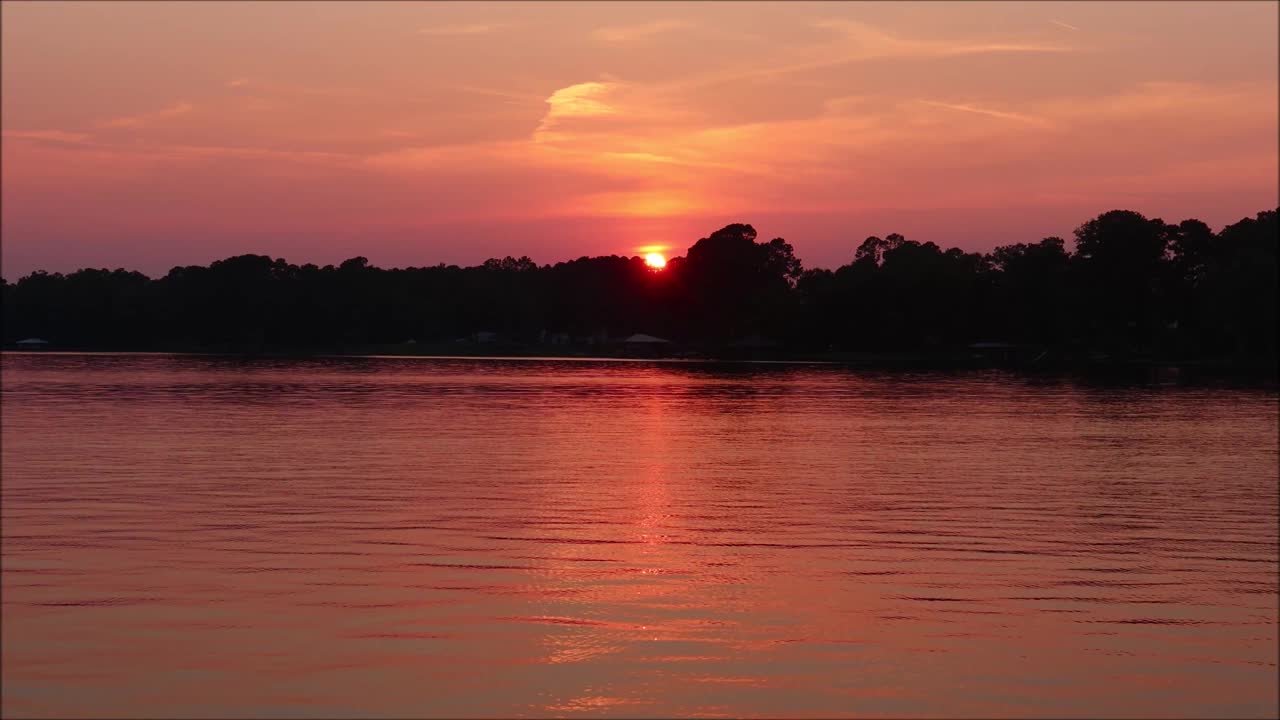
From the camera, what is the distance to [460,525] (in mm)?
26156

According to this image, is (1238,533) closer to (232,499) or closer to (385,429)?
(232,499)

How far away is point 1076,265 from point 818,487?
149 meters

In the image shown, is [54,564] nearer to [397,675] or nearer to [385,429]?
[397,675]

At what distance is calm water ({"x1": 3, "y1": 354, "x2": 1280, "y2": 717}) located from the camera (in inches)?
Result: 565

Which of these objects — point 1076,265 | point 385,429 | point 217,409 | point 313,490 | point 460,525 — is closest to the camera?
point 460,525

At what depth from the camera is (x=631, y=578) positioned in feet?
66.8

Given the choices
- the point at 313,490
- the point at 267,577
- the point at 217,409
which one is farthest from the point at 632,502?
the point at 217,409

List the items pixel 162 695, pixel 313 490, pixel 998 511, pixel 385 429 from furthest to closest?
pixel 385 429 < pixel 313 490 < pixel 998 511 < pixel 162 695

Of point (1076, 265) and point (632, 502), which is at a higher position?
point (1076, 265)

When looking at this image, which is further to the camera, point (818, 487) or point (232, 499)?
point (818, 487)

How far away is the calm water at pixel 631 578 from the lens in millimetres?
14344

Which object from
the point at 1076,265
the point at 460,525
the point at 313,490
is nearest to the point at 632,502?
the point at 460,525

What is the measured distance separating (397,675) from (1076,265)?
170060 mm

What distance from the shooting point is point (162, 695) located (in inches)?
547
